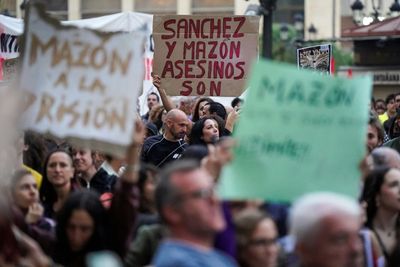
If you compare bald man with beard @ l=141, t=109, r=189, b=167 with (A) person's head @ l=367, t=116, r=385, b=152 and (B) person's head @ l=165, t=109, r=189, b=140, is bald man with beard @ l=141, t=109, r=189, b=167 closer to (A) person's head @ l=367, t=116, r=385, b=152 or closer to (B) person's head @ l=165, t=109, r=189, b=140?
(B) person's head @ l=165, t=109, r=189, b=140

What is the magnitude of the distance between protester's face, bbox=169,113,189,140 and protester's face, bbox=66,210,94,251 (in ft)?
15.1

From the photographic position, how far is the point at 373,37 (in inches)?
1037

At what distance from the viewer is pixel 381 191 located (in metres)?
6.85

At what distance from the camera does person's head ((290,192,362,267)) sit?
4969 millimetres

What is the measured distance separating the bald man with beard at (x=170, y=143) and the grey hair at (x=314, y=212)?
5426 mm

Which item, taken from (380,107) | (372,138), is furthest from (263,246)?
(380,107)

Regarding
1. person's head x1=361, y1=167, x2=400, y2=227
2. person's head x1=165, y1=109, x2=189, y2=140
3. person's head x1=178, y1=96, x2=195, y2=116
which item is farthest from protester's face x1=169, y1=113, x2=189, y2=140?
person's head x1=178, y1=96, x2=195, y2=116

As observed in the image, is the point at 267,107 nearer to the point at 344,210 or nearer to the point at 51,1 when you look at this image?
the point at 344,210

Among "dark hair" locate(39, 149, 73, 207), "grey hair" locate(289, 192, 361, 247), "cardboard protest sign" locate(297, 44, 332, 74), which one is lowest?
"dark hair" locate(39, 149, 73, 207)

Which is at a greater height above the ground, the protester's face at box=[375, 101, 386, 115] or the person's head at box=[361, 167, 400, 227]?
the protester's face at box=[375, 101, 386, 115]

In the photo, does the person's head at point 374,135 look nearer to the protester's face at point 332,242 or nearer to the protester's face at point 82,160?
the protester's face at point 82,160

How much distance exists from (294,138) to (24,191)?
65.7 inches

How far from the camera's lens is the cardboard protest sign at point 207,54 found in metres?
11.4

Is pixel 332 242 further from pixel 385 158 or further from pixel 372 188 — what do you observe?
pixel 385 158
